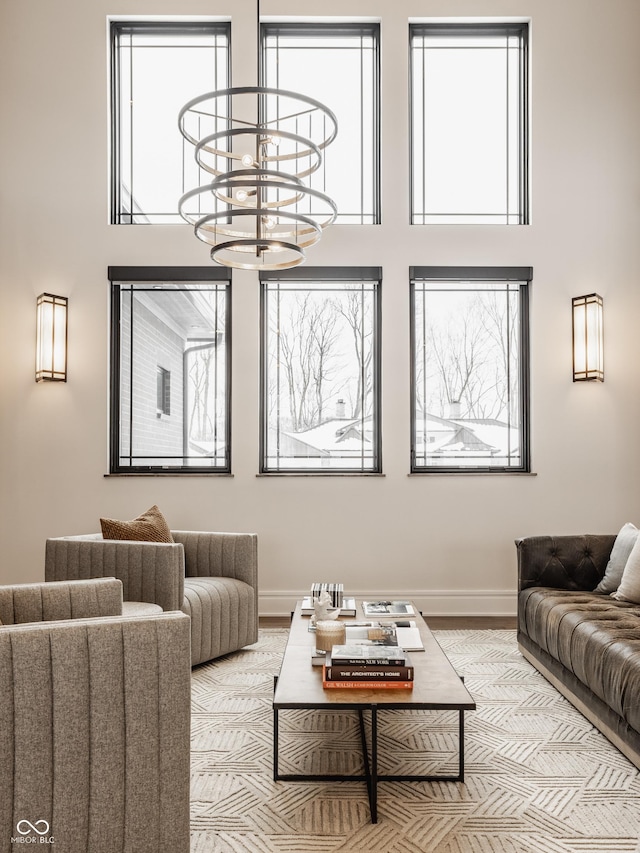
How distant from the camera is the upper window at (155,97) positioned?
16.2 feet

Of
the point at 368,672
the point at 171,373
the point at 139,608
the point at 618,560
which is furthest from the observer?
the point at 171,373

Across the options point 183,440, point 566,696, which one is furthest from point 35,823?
point 183,440

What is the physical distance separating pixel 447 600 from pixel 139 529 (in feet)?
7.21

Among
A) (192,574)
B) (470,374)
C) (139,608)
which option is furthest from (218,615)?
(470,374)

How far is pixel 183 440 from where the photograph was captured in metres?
4.85

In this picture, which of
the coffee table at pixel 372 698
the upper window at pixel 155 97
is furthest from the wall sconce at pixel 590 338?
the upper window at pixel 155 97

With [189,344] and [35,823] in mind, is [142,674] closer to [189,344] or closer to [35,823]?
[35,823]

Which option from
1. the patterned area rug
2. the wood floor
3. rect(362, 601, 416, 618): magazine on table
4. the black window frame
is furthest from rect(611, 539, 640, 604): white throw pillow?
the black window frame

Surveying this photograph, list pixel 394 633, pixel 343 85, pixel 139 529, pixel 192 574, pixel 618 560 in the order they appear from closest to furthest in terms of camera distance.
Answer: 1. pixel 394 633
2. pixel 618 560
3. pixel 139 529
4. pixel 192 574
5. pixel 343 85

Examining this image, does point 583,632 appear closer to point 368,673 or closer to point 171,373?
point 368,673

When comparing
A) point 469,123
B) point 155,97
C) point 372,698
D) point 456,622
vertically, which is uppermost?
point 155,97

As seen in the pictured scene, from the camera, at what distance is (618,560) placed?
3.58 metres

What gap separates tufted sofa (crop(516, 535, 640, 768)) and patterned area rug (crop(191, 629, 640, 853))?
0.42 feet

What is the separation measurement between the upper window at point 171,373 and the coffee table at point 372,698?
2.37 meters
